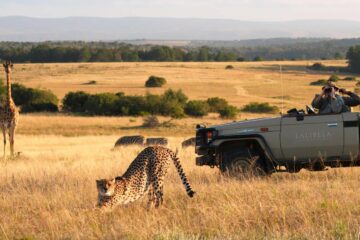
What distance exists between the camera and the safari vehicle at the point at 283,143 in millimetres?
10133

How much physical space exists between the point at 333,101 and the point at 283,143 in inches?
40.1

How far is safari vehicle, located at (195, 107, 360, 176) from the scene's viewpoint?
1013cm

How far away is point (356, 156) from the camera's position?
10.2 m

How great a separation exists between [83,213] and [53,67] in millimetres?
93266

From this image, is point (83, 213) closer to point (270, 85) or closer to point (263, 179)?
point (263, 179)

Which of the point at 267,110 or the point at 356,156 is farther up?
the point at 356,156

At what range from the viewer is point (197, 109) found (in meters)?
46.3

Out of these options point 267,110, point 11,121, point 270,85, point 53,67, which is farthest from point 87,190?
point 53,67

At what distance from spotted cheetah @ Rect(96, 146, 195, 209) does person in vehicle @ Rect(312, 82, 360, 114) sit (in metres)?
2.75

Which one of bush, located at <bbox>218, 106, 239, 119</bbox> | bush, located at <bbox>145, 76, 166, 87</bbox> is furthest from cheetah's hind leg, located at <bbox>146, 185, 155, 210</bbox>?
bush, located at <bbox>145, 76, 166, 87</bbox>

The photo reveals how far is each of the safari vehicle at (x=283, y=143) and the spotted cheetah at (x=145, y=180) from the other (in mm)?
1562

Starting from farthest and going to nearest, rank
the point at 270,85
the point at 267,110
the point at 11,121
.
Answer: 1. the point at 270,85
2. the point at 267,110
3. the point at 11,121

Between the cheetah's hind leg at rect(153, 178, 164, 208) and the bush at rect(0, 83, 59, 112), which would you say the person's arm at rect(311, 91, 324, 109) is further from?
the bush at rect(0, 83, 59, 112)

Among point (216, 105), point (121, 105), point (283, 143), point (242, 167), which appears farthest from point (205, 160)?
point (216, 105)
